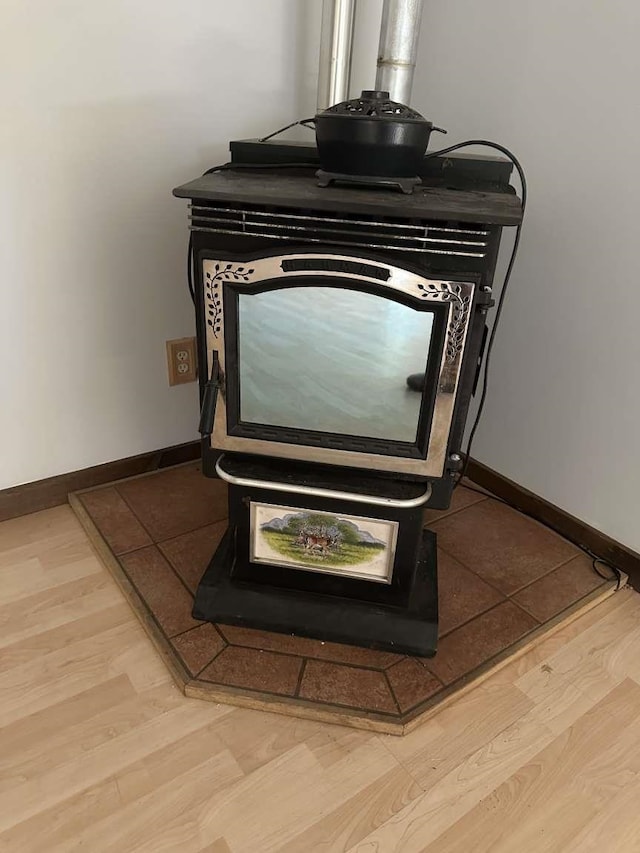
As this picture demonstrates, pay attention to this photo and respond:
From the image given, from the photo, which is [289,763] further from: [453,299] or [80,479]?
[80,479]

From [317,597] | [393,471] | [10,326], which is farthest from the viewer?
[10,326]

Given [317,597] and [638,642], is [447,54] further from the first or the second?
[638,642]

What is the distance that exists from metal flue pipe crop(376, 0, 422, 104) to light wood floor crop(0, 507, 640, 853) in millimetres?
1175

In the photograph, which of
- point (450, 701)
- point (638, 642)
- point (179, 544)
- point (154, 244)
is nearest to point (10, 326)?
point (154, 244)

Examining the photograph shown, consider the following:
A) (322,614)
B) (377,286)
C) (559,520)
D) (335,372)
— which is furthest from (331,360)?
(559,520)

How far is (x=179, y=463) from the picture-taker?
1.82 meters

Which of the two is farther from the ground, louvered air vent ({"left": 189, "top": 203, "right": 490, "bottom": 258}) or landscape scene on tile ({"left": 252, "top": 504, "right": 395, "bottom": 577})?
louvered air vent ({"left": 189, "top": 203, "right": 490, "bottom": 258})

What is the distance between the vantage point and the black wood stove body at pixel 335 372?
38.6 inches

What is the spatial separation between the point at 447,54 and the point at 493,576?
4.13 ft

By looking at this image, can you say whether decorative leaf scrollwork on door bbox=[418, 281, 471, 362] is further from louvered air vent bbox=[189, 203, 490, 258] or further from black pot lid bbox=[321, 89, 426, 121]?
black pot lid bbox=[321, 89, 426, 121]

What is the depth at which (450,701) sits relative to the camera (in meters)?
1.17

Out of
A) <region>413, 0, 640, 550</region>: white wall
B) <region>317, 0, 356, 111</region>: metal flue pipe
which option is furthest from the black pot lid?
<region>413, 0, 640, 550</region>: white wall

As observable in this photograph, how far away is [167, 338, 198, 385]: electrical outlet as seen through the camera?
1684 mm

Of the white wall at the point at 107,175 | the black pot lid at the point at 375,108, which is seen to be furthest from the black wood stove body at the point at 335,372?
the white wall at the point at 107,175
